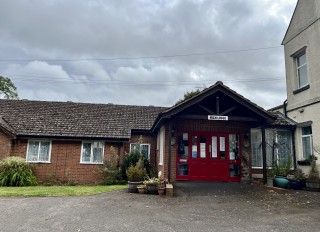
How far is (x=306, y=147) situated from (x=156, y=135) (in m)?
8.54

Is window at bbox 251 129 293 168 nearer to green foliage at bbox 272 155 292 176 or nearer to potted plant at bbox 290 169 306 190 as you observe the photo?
green foliage at bbox 272 155 292 176

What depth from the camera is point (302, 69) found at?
1526 cm

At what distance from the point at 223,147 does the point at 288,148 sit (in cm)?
398

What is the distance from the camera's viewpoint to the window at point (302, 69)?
15.0 m

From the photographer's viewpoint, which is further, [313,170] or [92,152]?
[92,152]

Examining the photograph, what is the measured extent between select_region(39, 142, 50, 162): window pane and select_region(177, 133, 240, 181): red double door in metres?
8.42

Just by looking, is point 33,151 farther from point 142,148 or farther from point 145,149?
point 145,149

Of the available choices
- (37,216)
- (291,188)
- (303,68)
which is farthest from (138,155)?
(303,68)


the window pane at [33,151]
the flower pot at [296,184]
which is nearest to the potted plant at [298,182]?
A: the flower pot at [296,184]

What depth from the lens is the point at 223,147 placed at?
→ 1409cm

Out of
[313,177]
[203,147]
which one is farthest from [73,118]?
[313,177]

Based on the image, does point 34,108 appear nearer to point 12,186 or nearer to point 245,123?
point 12,186

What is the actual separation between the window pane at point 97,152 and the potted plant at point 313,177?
37.2 feet

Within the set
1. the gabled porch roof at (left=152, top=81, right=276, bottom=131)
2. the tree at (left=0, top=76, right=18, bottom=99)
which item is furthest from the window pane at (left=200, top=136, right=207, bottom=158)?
the tree at (left=0, top=76, right=18, bottom=99)
